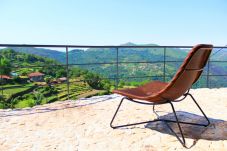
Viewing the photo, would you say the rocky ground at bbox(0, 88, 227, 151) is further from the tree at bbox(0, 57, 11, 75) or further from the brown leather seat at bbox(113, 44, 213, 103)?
the tree at bbox(0, 57, 11, 75)

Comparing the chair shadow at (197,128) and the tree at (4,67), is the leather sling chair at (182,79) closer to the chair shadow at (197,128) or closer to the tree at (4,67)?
the chair shadow at (197,128)

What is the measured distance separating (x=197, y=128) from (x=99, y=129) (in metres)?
0.97

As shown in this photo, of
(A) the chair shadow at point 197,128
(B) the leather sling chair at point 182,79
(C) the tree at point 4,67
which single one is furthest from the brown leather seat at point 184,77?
(C) the tree at point 4,67

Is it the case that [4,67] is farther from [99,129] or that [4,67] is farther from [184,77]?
[184,77]

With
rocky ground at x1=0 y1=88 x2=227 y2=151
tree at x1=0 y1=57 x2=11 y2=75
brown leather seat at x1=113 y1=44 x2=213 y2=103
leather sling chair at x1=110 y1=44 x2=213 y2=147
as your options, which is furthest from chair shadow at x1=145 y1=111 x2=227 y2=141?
tree at x1=0 y1=57 x2=11 y2=75

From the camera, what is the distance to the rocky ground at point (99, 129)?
2.51 meters

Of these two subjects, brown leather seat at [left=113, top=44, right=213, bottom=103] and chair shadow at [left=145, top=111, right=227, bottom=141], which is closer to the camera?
brown leather seat at [left=113, top=44, right=213, bottom=103]

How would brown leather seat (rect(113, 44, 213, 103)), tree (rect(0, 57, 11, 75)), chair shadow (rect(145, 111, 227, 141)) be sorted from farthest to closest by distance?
tree (rect(0, 57, 11, 75)) < chair shadow (rect(145, 111, 227, 141)) < brown leather seat (rect(113, 44, 213, 103))

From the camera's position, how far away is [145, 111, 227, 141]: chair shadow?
8.81 ft

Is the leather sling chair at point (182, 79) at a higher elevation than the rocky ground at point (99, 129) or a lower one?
higher

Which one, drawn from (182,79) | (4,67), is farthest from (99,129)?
(4,67)

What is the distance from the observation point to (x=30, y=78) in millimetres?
4711

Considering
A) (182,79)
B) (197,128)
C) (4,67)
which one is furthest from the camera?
(4,67)

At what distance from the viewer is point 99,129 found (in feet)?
9.62
